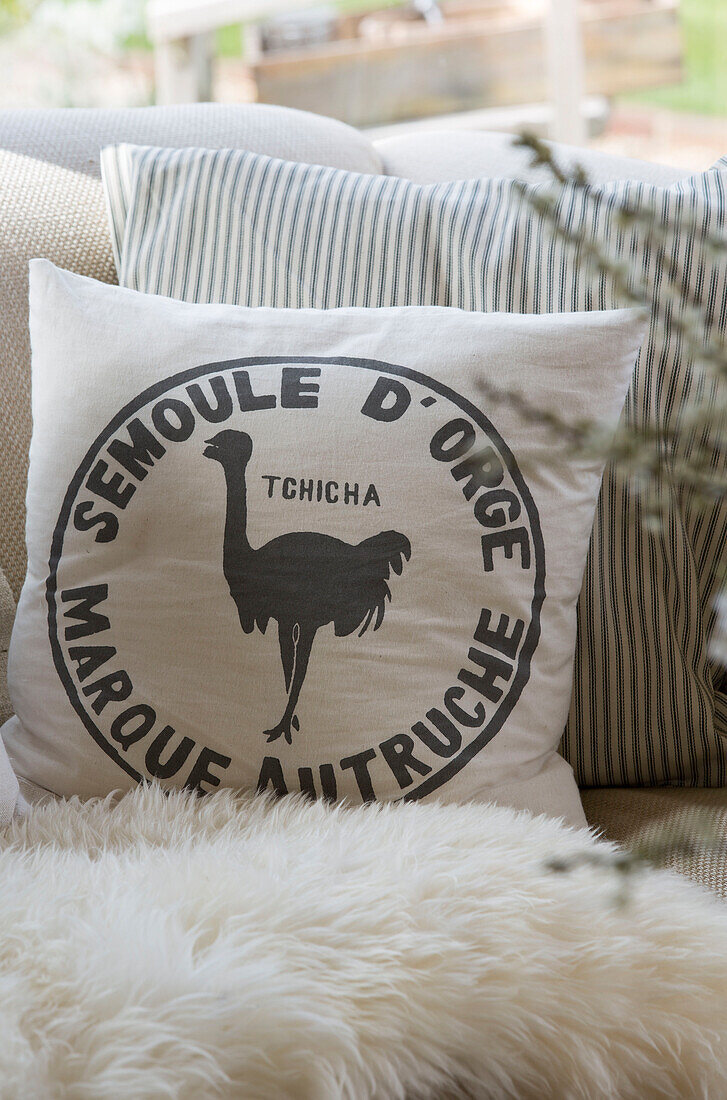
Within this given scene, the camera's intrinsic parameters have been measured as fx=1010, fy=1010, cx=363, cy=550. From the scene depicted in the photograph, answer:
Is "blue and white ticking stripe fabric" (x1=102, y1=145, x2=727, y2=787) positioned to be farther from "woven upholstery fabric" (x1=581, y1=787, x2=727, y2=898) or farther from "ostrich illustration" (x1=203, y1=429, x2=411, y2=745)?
"ostrich illustration" (x1=203, y1=429, x2=411, y2=745)

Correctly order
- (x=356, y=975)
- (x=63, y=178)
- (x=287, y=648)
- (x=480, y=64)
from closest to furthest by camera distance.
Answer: (x=356, y=975) < (x=287, y=648) < (x=63, y=178) < (x=480, y=64)

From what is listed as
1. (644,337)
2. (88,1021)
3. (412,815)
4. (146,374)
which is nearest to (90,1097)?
(88,1021)

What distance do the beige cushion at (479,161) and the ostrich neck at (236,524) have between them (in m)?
0.50

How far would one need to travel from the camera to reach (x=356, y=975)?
544 mm

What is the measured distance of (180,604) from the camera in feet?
2.58

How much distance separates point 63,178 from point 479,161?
1.50 feet

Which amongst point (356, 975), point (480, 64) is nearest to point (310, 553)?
point (356, 975)

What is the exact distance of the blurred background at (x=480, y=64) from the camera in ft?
8.77

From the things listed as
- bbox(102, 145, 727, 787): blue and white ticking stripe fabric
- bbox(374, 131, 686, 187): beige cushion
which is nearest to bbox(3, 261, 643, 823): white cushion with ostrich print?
bbox(102, 145, 727, 787): blue and white ticking stripe fabric

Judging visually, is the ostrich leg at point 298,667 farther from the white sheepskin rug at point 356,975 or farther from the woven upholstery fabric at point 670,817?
the woven upholstery fabric at point 670,817

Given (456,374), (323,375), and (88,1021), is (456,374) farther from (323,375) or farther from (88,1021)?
(88,1021)

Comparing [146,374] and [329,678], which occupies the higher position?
[146,374]

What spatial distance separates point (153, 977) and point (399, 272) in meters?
0.67

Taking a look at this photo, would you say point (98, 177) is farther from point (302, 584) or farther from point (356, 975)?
point (356, 975)
